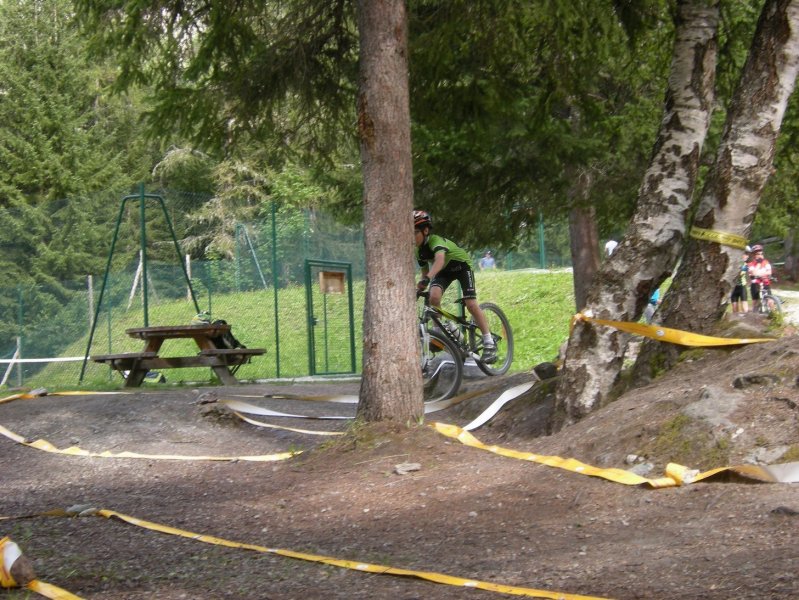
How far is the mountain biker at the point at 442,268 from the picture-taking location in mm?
11219

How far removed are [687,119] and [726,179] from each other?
69cm

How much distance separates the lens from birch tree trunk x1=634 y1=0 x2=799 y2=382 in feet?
23.7

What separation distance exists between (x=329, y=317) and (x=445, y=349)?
24.5 ft

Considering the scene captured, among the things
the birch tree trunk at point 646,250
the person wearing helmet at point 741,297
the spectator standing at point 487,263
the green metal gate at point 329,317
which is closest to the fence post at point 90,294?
the green metal gate at point 329,317

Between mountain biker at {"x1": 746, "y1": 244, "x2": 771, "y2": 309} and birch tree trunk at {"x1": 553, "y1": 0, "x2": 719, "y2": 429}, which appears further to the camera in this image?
mountain biker at {"x1": 746, "y1": 244, "x2": 771, "y2": 309}

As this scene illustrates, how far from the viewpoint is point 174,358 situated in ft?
45.6

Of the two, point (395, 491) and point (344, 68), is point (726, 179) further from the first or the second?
point (344, 68)

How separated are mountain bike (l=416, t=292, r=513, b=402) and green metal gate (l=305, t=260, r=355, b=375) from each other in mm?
6036

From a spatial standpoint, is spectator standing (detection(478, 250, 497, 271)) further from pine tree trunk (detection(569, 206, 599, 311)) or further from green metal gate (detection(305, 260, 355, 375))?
pine tree trunk (detection(569, 206, 599, 311))

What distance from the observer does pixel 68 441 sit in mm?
9242

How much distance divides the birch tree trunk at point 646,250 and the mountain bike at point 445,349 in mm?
3342

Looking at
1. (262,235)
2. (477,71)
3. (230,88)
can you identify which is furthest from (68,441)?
(262,235)

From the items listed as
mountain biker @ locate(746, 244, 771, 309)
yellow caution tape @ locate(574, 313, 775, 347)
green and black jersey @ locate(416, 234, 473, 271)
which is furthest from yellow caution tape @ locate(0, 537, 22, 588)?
mountain biker @ locate(746, 244, 771, 309)

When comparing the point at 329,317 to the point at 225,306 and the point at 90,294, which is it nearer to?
the point at 225,306
